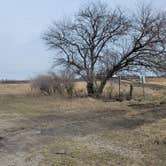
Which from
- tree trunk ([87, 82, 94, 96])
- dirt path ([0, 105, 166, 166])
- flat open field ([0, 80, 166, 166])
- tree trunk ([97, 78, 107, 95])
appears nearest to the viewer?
flat open field ([0, 80, 166, 166])

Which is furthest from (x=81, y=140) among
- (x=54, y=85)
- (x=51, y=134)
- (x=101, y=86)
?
(x=54, y=85)

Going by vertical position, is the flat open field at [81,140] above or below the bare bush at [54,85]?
below

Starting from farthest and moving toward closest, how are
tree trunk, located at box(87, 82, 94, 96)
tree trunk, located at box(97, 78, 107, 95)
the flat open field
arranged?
tree trunk, located at box(87, 82, 94, 96) < tree trunk, located at box(97, 78, 107, 95) < the flat open field

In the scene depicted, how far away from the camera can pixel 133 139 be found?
Answer: 1306 cm

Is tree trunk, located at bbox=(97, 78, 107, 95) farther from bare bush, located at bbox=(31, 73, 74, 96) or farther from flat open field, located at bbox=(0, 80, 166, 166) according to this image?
flat open field, located at bbox=(0, 80, 166, 166)

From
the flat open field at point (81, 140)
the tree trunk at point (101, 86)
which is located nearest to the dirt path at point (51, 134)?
the flat open field at point (81, 140)

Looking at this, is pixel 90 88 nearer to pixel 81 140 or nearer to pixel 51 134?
pixel 51 134

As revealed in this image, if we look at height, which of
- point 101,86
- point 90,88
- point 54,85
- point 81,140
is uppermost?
point 54,85

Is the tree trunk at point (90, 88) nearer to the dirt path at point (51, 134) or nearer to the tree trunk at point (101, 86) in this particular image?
the tree trunk at point (101, 86)

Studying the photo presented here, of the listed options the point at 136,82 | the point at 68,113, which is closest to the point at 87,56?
the point at 136,82

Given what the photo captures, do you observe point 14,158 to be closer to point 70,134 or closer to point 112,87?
point 70,134

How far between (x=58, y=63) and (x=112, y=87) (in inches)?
191

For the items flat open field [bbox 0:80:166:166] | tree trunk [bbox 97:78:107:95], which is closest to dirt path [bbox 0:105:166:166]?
flat open field [bbox 0:80:166:166]

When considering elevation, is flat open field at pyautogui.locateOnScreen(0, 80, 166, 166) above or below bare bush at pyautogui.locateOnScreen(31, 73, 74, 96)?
below
